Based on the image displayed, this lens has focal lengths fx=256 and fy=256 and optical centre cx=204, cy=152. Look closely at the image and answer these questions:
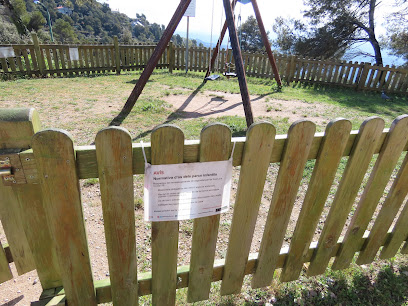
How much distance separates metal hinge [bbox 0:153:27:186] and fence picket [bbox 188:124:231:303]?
32.0 inches

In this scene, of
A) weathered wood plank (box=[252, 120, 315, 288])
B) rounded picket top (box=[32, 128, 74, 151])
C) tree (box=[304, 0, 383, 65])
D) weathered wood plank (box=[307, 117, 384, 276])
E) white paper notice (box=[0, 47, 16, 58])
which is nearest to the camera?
rounded picket top (box=[32, 128, 74, 151])

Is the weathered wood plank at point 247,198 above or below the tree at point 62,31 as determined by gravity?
below

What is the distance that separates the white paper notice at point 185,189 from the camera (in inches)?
50.1

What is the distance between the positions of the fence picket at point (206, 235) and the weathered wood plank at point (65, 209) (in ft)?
1.96

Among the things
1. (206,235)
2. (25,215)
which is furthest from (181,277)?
(25,215)

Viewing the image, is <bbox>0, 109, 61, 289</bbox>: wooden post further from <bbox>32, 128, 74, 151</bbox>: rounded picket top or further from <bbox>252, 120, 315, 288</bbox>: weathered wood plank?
<bbox>252, 120, 315, 288</bbox>: weathered wood plank

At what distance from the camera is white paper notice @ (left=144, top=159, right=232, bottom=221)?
1.27m

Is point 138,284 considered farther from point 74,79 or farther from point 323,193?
point 74,79

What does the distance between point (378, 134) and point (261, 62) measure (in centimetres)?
1054

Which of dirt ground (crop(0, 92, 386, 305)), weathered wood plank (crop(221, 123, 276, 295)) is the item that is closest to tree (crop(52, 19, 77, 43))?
dirt ground (crop(0, 92, 386, 305))

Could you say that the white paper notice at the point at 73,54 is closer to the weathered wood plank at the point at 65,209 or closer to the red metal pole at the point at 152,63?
the red metal pole at the point at 152,63

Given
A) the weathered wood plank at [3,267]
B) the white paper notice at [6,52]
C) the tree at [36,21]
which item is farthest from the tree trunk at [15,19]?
the weathered wood plank at [3,267]

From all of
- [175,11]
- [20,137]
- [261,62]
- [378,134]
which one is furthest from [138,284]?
[261,62]

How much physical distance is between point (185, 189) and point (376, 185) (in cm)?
139
